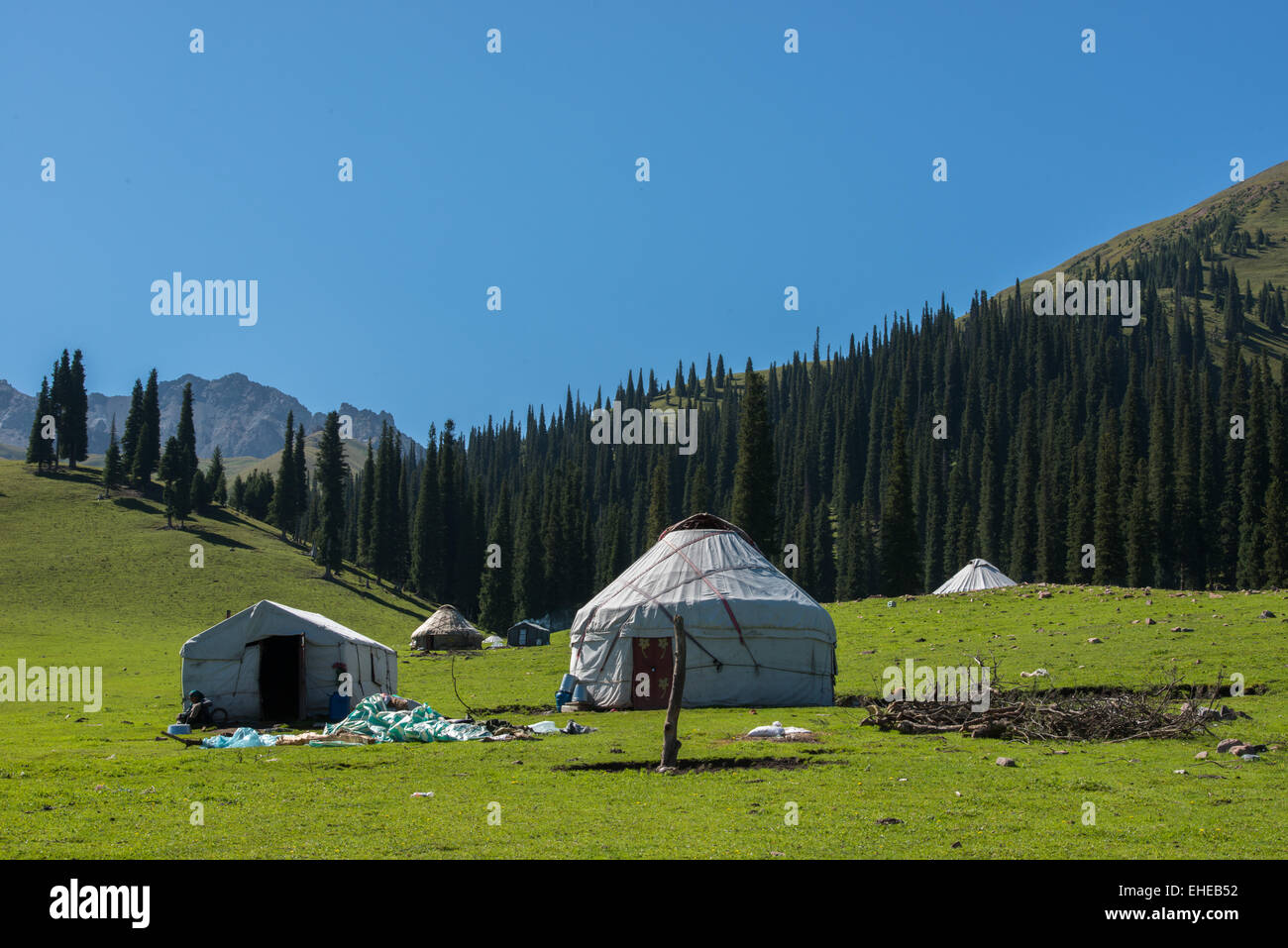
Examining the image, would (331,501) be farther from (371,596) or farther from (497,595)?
(497,595)

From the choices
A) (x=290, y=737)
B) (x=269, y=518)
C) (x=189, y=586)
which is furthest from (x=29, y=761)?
(x=269, y=518)

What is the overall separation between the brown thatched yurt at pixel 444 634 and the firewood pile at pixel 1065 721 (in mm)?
36803

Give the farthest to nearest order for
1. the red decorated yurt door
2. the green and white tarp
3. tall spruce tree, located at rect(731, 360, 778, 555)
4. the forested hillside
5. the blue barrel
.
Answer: the forested hillside → tall spruce tree, located at rect(731, 360, 778, 555) → the red decorated yurt door → the blue barrel → the green and white tarp

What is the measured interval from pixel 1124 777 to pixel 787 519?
334ft

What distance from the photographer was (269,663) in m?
25.0

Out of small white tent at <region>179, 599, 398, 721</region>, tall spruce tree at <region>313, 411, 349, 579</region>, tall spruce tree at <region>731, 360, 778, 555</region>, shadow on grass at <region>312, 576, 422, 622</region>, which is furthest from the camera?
tall spruce tree at <region>313, 411, 349, 579</region>

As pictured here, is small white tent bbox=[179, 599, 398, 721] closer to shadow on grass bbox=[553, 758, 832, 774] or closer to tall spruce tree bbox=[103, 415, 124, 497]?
shadow on grass bbox=[553, 758, 832, 774]

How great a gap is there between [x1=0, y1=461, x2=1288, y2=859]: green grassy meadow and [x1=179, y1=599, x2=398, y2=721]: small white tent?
1.77 metres

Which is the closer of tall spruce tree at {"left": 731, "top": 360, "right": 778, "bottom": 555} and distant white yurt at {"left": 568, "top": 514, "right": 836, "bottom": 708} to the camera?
distant white yurt at {"left": 568, "top": 514, "right": 836, "bottom": 708}

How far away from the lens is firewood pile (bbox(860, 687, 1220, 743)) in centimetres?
1747

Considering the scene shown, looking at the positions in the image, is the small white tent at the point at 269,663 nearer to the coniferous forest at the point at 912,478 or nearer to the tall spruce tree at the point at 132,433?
the coniferous forest at the point at 912,478

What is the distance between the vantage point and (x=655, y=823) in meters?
10.4

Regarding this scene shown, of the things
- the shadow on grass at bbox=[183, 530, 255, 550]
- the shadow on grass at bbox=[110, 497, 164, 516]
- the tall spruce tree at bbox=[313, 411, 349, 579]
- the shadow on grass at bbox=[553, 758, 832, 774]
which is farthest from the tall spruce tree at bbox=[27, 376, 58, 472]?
the shadow on grass at bbox=[553, 758, 832, 774]
